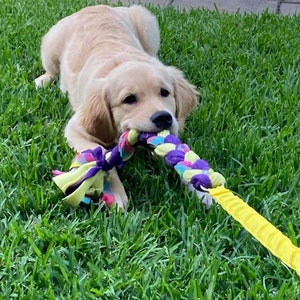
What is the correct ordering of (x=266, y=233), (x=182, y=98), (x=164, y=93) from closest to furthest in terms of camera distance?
(x=266, y=233) < (x=164, y=93) < (x=182, y=98)

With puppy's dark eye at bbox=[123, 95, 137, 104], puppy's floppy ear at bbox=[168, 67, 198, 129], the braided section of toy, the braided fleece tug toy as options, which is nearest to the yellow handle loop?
the braided fleece tug toy

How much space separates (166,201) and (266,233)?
75 centimetres

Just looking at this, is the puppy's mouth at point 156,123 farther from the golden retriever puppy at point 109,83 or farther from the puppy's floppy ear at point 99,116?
the puppy's floppy ear at point 99,116

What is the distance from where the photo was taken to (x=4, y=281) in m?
2.18

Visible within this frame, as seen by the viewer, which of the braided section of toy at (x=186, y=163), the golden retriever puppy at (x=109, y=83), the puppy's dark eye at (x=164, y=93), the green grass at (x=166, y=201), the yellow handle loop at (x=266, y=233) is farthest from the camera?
the puppy's dark eye at (x=164, y=93)

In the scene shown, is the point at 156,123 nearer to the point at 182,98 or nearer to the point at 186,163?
the point at 186,163

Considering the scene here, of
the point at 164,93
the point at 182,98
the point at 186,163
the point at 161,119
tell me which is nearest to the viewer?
the point at 186,163

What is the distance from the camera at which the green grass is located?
2.18 meters

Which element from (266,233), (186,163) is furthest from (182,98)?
(266,233)

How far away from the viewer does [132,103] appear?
2.96 meters

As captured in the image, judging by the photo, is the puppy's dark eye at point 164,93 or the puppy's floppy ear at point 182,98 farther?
the puppy's floppy ear at point 182,98

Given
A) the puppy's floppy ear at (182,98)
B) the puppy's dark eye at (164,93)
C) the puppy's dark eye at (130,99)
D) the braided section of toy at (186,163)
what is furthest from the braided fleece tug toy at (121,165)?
the puppy's floppy ear at (182,98)

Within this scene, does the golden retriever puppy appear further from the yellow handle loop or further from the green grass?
the yellow handle loop

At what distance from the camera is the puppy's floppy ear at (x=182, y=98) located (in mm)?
3219
